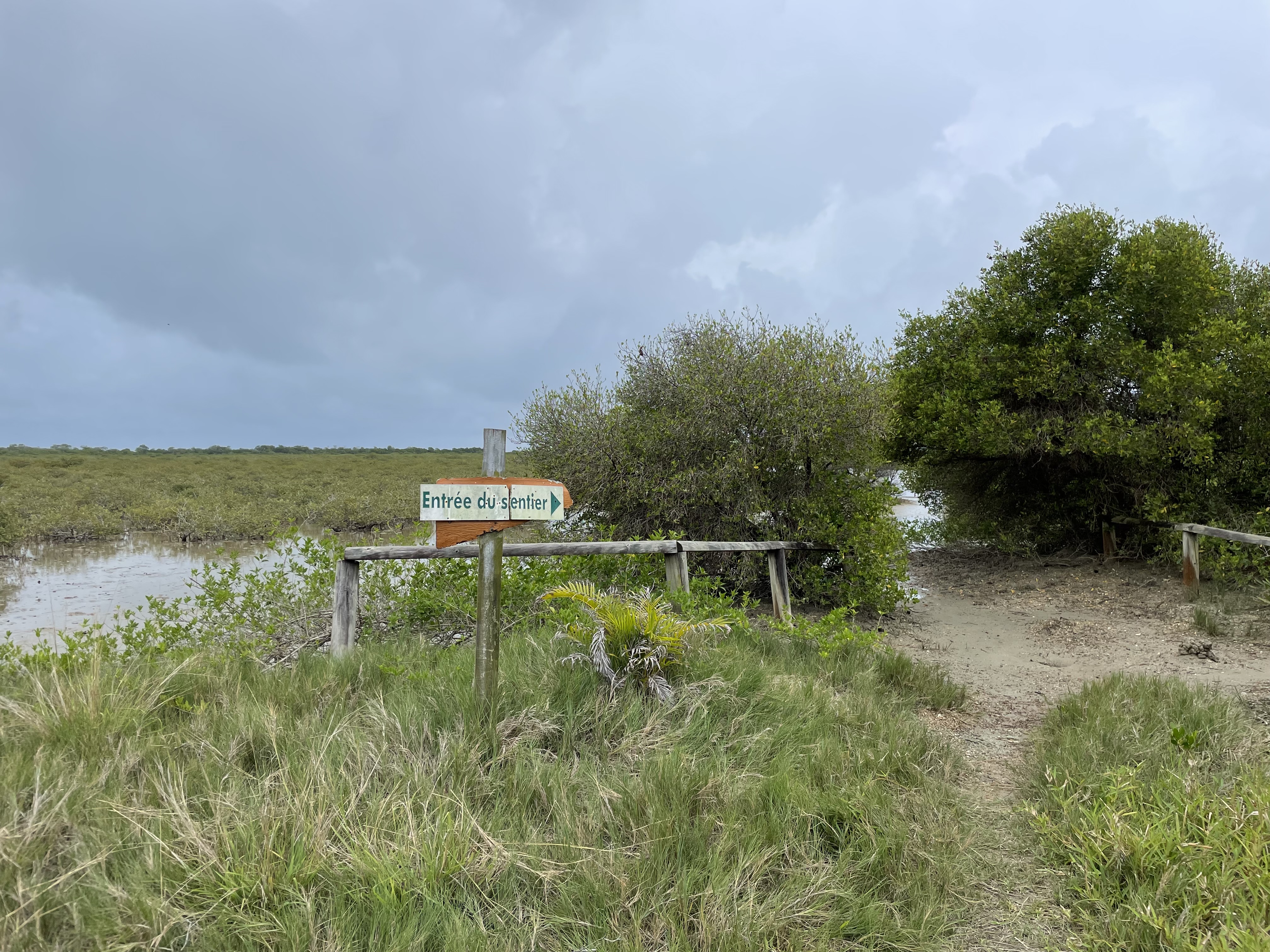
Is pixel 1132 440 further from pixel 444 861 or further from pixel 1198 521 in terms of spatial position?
pixel 444 861

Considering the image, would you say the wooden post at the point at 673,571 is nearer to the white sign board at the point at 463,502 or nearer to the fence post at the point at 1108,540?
the white sign board at the point at 463,502

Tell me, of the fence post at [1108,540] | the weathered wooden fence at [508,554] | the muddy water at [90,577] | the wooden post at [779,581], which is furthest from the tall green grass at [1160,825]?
the fence post at [1108,540]

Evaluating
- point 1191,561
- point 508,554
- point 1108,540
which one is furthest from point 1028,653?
point 1108,540

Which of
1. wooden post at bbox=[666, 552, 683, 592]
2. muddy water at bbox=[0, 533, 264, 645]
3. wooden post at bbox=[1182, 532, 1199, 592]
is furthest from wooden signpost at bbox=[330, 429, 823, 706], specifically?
wooden post at bbox=[1182, 532, 1199, 592]

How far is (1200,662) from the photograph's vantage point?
7.11 meters

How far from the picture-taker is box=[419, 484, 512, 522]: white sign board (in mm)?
3863

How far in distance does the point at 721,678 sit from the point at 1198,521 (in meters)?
10.8

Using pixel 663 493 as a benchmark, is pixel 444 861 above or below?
below

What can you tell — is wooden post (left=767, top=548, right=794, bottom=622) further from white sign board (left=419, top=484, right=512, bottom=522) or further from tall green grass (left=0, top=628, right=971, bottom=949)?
white sign board (left=419, top=484, right=512, bottom=522)

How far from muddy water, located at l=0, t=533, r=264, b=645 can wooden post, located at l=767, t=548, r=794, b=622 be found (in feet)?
27.1

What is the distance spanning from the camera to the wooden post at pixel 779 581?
26.8 ft

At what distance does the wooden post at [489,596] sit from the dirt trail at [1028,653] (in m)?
2.54

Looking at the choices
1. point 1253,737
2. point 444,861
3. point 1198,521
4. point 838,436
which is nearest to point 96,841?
point 444,861

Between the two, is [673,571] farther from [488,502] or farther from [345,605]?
[488,502]
